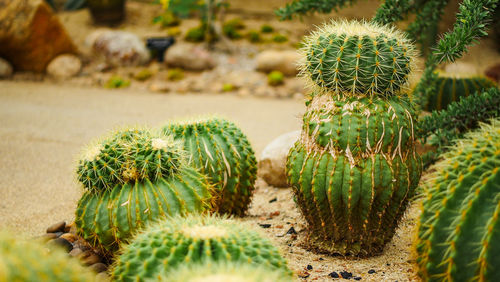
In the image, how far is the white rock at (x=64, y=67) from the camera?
36.0 feet

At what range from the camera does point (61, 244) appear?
2.97 metres

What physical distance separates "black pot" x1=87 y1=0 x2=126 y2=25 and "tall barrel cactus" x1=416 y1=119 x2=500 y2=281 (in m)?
13.2

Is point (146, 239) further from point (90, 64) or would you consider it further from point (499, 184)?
point (90, 64)

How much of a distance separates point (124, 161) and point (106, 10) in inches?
475

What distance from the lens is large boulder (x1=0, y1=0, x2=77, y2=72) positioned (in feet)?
34.4

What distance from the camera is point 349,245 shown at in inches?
114

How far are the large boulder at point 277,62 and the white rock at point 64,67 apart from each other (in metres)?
4.30

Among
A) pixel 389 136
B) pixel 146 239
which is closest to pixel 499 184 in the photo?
pixel 389 136

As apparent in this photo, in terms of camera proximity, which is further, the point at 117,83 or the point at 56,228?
the point at 117,83

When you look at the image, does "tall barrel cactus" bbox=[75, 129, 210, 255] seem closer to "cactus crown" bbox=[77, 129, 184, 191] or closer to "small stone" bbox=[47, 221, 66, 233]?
"cactus crown" bbox=[77, 129, 184, 191]

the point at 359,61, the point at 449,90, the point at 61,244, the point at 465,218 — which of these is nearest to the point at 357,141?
the point at 359,61

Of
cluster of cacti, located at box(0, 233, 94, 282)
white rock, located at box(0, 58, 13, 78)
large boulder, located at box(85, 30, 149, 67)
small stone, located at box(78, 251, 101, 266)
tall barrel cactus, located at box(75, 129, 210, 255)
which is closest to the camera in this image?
cluster of cacti, located at box(0, 233, 94, 282)

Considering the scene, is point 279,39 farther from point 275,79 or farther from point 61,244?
point 61,244

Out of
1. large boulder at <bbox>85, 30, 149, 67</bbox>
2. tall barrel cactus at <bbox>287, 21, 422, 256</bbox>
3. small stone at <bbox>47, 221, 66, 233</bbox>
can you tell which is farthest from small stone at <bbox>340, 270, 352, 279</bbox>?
large boulder at <bbox>85, 30, 149, 67</bbox>
